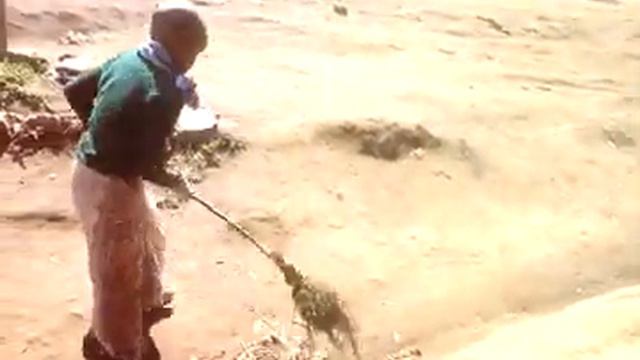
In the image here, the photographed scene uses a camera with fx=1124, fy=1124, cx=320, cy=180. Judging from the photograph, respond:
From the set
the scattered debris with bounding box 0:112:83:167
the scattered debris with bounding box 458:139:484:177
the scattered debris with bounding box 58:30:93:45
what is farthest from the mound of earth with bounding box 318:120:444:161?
the scattered debris with bounding box 58:30:93:45

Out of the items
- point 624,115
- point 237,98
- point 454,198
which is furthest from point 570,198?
point 237,98

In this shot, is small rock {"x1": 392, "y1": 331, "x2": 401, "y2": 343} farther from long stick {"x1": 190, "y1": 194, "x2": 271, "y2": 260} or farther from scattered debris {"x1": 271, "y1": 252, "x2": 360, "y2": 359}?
long stick {"x1": 190, "y1": 194, "x2": 271, "y2": 260}

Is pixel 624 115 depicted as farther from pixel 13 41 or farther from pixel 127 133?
pixel 127 133

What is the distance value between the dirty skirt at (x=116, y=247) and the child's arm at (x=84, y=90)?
0.79 ft

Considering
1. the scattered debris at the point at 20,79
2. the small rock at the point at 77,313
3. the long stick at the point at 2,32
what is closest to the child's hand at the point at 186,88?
the small rock at the point at 77,313

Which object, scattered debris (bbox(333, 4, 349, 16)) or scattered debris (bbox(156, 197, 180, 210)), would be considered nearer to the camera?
A: scattered debris (bbox(156, 197, 180, 210))

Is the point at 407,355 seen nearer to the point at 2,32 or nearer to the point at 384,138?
the point at 384,138

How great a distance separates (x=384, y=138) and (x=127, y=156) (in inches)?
132

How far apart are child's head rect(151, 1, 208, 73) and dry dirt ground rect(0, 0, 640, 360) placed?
1.48 meters

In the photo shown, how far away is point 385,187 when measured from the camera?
264 inches

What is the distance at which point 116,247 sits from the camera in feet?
13.6

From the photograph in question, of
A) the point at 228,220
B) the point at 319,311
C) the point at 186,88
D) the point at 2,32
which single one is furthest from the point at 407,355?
the point at 2,32

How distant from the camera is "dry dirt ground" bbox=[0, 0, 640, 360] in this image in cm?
518

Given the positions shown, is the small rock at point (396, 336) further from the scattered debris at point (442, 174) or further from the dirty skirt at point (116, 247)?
the scattered debris at point (442, 174)
